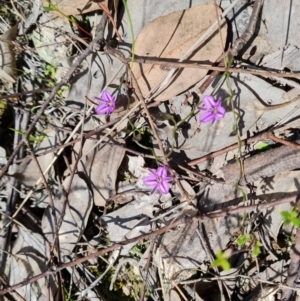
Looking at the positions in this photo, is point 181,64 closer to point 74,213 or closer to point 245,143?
point 245,143

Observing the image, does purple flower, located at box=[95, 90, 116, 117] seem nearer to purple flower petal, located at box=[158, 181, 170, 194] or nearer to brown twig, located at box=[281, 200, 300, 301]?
purple flower petal, located at box=[158, 181, 170, 194]

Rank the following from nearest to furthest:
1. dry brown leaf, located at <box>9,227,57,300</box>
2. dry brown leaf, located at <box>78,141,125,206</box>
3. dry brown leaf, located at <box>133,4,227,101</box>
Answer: dry brown leaf, located at <box>133,4,227,101</box>, dry brown leaf, located at <box>78,141,125,206</box>, dry brown leaf, located at <box>9,227,57,300</box>

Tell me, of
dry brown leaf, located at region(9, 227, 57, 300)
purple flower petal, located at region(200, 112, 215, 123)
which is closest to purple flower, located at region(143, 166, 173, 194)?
purple flower petal, located at region(200, 112, 215, 123)

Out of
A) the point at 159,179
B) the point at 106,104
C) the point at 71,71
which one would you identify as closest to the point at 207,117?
the point at 159,179

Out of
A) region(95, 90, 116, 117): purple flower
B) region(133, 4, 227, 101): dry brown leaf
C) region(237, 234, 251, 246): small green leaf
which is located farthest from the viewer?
region(95, 90, 116, 117): purple flower

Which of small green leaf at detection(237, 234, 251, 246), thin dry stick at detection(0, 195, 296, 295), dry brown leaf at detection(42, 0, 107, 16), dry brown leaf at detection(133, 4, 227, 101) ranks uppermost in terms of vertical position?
dry brown leaf at detection(42, 0, 107, 16)
